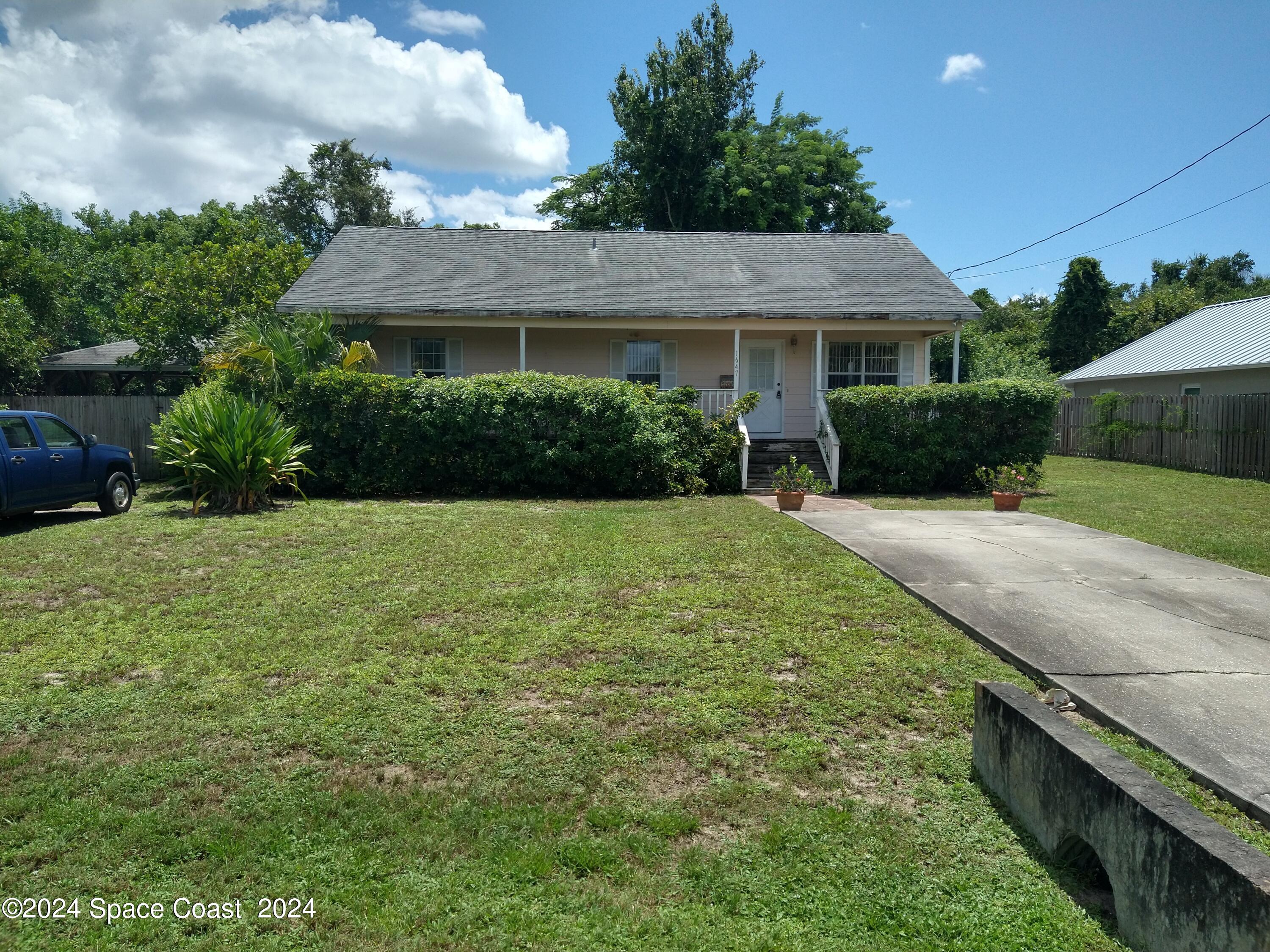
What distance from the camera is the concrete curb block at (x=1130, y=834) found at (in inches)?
82.7

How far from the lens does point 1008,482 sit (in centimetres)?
1182

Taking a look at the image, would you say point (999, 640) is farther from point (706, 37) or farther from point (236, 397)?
point (706, 37)

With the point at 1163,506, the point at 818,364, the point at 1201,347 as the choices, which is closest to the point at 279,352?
the point at 818,364

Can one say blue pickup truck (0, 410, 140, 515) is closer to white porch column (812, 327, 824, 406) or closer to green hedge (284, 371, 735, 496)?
green hedge (284, 371, 735, 496)

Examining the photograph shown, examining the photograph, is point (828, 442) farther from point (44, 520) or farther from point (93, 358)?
point (93, 358)

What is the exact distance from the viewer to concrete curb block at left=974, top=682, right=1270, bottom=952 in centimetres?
210

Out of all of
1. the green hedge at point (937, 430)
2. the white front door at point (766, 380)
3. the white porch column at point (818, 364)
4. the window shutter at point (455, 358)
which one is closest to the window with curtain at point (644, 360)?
the white front door at point (766, 380)

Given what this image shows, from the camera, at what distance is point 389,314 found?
1599 cm

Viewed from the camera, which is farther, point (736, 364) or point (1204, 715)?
point (736, 364)

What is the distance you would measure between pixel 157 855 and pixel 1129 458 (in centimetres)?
2335

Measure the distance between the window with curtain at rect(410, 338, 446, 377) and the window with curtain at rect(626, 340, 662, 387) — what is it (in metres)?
4.15

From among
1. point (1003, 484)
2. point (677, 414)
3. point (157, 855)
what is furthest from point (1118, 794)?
point (677, 414)

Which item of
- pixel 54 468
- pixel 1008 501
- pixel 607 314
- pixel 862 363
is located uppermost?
pixel 607 314

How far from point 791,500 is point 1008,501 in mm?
3260
